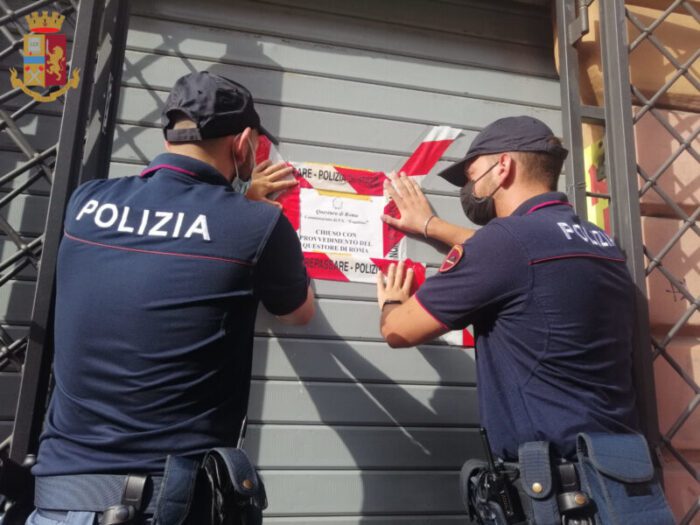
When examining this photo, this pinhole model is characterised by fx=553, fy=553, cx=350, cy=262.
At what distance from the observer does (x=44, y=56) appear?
2.37 m

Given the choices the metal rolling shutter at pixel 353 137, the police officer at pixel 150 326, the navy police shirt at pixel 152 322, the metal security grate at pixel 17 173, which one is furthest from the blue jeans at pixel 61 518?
the metal rolling shutter at pixel 353 137

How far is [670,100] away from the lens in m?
2.99

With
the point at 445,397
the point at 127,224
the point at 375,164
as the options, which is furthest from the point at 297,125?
the point at 445,397

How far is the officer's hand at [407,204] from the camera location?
2805 mm

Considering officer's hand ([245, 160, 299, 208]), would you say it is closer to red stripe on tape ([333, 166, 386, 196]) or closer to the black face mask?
red stripe on tape ([333, 166, 386, 196])

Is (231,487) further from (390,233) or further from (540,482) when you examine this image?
(390,233)

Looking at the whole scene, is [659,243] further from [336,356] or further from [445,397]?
[336,356]

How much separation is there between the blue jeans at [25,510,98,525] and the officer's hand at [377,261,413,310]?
1.41 meters

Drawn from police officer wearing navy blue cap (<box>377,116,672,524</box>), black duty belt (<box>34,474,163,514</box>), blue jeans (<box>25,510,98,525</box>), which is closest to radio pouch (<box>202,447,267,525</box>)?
black duty belt (<box>34,474,163,514</box>)

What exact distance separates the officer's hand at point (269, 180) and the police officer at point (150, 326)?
2.74 ft

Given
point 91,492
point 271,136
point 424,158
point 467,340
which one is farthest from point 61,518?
point 424,158

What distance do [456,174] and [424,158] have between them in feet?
1.28

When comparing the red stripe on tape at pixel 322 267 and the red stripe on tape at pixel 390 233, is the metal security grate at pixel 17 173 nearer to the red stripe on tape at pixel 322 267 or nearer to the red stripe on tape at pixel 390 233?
the red stripe on tape at pixel 322 267

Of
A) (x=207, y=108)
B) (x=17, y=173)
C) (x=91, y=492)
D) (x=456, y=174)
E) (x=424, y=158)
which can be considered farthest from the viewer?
(x=424, y=158)
